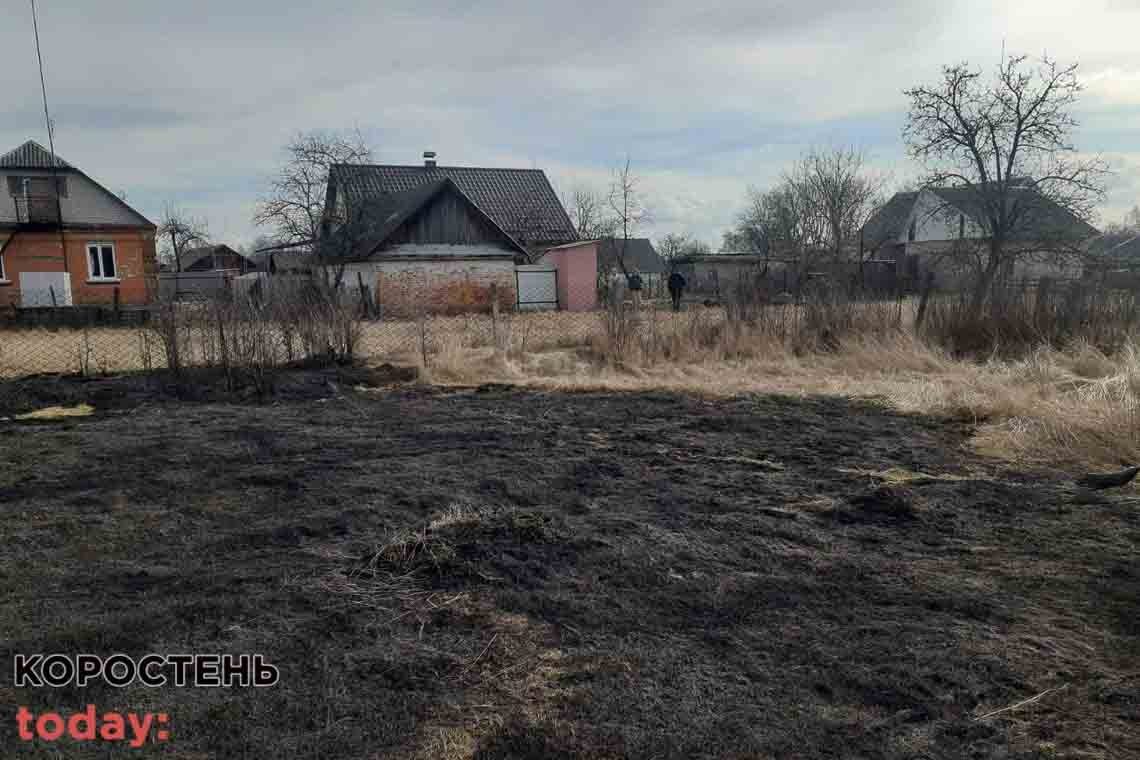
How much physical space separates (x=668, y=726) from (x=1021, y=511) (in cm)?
325

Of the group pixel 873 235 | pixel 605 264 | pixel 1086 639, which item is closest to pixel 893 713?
pixel 1086 639

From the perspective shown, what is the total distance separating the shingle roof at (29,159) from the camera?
90.1 ft

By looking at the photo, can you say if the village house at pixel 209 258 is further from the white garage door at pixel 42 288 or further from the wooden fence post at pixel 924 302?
the wooden fence post at pixel 924 302

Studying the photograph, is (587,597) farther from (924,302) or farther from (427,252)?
(427,252)

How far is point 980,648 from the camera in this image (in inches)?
110

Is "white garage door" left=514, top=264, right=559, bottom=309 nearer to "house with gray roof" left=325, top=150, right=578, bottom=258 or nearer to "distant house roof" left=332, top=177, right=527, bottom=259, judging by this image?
"distant house roof" left=332, top=177, right=527, bottom=259

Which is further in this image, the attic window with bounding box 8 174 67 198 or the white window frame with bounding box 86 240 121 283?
the white window frame with bounding box 86 240 121 283

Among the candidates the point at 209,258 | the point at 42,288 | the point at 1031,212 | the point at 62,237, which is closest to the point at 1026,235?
the point at 1031,212

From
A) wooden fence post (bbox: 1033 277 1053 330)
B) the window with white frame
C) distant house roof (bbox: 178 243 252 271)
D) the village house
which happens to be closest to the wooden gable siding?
the window with white frame

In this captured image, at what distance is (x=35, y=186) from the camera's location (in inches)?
1093

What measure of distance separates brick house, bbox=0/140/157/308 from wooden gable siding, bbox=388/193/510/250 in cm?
1044

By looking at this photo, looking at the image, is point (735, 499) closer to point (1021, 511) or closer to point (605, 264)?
point (1021, 511)

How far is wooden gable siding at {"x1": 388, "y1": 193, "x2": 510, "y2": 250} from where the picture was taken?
88.9ft

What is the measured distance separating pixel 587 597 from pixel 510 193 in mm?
33862
